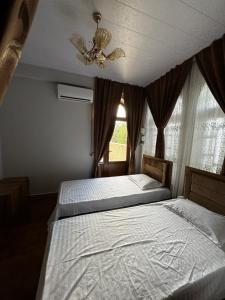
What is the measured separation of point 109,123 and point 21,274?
2671 mm

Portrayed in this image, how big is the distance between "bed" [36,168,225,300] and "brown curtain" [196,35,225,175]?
0.95 meters

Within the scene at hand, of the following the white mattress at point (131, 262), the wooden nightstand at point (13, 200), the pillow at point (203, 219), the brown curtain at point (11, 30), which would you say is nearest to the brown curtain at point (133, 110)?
the pillow at point (203, 219)

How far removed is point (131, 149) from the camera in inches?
135

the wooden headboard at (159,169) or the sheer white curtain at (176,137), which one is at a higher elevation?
the sheer white curtain at (176,137)

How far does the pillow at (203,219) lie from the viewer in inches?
48.1

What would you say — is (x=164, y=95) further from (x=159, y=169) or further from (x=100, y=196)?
(x=100, y=196)

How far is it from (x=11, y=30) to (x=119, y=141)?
3.12 m

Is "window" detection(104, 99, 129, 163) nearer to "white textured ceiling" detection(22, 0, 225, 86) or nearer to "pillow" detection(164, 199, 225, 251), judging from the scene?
"white textured ceiling" detection(22, 0, 225, 86)

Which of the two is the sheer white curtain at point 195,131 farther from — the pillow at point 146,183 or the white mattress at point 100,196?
the white mattress at point 100,196

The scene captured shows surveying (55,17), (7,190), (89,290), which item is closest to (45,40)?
(55,17)

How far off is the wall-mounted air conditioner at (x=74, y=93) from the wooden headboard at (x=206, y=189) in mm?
2310

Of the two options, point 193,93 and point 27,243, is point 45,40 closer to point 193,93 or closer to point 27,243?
point 193,93

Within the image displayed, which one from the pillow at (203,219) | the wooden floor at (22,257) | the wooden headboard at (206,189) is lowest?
the wooden floor at (22,257)

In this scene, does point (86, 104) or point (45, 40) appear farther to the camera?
point (86, 104)
